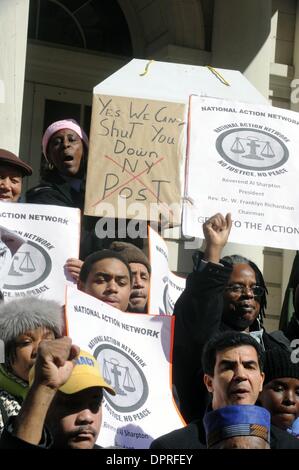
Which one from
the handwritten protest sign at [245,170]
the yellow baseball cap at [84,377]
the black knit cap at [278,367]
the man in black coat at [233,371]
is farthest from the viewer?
the handwritten protest sign at [245,170]

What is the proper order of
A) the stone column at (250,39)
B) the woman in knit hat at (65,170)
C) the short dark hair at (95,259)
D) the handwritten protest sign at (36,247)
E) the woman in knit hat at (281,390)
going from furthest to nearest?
the stone column at (250,39)
the woman in knit hat at (65,170)
the handwritten protest sign at (36,247)
the short dark hair at (95,259)
the woman in knit hat at (281,390)

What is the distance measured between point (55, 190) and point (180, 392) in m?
1.72

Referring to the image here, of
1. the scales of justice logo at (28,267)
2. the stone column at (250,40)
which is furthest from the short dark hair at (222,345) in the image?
the stone column at (250,40)

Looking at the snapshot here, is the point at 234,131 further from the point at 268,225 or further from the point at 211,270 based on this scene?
the point at 211,270

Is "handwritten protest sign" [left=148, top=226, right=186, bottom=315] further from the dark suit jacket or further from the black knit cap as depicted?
the dark suit jacket

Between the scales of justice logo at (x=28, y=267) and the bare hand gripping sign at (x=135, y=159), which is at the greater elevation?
the bare hand gripping sign at (x=135, y=159)

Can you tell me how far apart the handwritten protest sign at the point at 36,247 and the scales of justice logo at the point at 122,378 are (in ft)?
2.38

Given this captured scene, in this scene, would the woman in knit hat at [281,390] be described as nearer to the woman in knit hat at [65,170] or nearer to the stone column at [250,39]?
the woman in knit hat at [65,170]

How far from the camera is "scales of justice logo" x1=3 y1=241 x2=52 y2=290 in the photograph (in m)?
7.76

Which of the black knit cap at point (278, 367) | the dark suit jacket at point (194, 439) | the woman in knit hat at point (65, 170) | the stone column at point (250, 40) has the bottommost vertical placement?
the dark suit jacket at point (194, 439)

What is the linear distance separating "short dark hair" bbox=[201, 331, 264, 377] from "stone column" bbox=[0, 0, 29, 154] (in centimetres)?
291

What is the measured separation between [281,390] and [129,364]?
844mm

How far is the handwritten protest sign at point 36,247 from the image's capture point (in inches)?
305

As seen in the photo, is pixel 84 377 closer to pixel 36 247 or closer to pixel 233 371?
pixel 233 371
